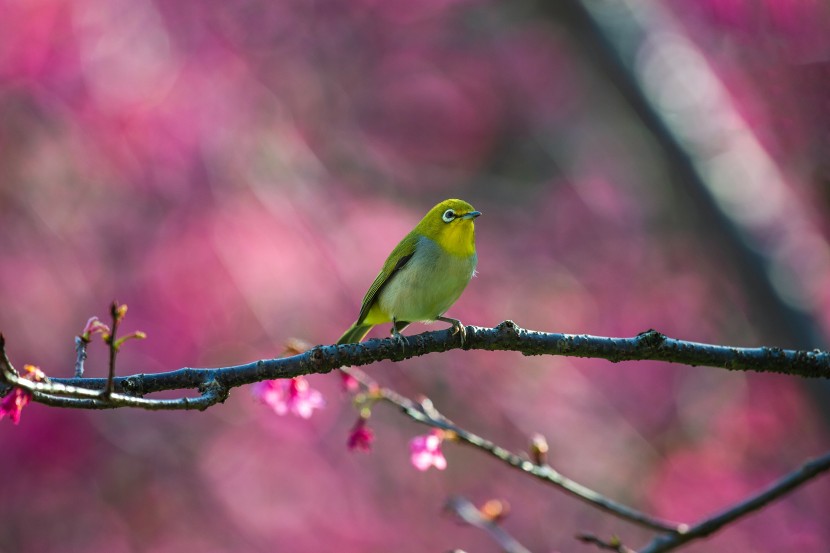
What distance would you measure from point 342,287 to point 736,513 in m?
3.91

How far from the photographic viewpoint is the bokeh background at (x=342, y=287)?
5426mm

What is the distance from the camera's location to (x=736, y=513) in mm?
2902

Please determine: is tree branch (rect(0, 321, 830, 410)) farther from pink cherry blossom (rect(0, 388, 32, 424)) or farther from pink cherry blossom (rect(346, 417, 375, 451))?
pink cherry blossom (rect(346, 417, 375, 451))

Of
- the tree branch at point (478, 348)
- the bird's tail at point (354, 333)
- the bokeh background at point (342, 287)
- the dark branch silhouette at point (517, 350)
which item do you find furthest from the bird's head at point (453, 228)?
the bokeh background at point (342, 287)

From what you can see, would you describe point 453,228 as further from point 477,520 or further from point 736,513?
point 736,513

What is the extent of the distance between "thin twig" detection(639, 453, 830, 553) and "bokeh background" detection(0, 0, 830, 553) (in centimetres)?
179

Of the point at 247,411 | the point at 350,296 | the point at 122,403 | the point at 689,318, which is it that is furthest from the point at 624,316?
the point at 122,403

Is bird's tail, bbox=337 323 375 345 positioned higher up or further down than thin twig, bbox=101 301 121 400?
higher up

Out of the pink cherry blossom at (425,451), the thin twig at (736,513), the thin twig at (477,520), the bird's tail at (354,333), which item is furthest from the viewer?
the bird's tail at (354,333)

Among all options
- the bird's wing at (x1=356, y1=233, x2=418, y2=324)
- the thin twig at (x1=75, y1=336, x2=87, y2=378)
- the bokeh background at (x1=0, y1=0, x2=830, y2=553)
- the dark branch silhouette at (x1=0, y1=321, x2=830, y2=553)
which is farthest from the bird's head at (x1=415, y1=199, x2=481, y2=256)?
the thin twig at (x1=75, y1=336, x2=87, y2=378)

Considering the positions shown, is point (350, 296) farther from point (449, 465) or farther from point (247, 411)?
point (449, 465)

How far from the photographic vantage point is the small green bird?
381 cm

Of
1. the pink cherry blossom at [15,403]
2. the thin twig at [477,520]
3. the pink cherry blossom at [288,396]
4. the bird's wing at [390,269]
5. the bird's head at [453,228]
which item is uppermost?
the bird's head at [453,228]

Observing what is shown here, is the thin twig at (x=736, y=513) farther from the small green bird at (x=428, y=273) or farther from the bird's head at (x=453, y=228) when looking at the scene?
the bird's head at (x=453, y=228)
